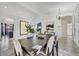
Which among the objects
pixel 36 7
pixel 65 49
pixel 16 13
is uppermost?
pixel 36 7

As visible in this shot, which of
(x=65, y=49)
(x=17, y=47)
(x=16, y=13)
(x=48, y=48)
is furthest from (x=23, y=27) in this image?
(x=65, y=49)

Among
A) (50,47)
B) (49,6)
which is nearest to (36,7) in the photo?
(49,6)

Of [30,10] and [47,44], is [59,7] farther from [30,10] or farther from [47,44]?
[47,44]

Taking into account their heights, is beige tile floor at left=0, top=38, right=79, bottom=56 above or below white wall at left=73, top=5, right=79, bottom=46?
below

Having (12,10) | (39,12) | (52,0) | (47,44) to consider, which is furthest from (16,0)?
(47,44)

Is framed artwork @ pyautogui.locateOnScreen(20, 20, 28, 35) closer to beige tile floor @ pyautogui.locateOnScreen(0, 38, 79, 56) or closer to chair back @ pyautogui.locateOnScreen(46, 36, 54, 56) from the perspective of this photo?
beige tile floor @ pyautogui.locateOnScreen(0, 38, 79, 56)

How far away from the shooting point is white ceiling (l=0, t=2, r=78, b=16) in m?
2.30

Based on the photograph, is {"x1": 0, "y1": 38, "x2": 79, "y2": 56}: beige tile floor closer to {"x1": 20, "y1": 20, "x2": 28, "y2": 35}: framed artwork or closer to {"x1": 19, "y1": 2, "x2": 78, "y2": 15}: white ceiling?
{"x1": 20, "y1": 20, "x2": 28, "y2": 35}: framed artwork

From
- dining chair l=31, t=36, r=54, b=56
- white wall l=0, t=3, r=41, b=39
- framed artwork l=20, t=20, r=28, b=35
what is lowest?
dining chair l=31, t=36, r=54, b=56

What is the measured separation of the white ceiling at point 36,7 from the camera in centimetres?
230

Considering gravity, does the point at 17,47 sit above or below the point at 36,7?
below

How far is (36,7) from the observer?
2340mm

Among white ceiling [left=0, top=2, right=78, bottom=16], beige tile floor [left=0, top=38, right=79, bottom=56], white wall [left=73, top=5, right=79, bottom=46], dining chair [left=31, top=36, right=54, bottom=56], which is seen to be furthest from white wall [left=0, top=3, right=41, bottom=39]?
white wall [left=73, top=5, right=79, bottom=46]

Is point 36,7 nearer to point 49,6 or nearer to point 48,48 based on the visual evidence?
A: point 49,6
